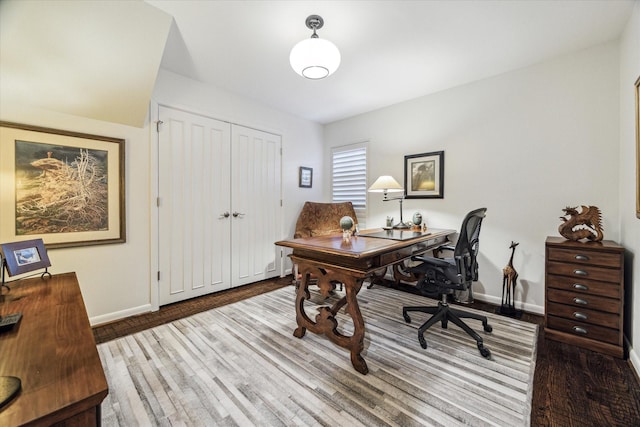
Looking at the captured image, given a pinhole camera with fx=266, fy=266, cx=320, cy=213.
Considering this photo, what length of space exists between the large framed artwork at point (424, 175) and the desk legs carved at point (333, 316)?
204 centimetres

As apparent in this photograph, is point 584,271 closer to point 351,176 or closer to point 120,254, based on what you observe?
point 351,176

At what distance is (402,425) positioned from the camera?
1.35 meters

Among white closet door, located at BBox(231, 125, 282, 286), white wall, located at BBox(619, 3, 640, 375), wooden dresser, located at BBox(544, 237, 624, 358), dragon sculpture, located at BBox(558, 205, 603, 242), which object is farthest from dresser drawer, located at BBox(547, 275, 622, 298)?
→ white closet door, located at BBox(231, 125, 282, 286)

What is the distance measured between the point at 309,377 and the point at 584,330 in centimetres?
216

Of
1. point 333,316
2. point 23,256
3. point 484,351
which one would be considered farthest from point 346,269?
point 23,256

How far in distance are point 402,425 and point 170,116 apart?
10.9 ft

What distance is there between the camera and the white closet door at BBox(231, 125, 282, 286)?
350 centimetres

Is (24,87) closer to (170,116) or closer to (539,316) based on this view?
(170,116)

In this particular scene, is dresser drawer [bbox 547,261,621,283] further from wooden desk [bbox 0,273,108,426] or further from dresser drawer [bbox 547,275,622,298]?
wooden desk [bbox 0,273,108,426]

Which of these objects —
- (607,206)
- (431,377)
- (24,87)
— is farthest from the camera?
(607,206)

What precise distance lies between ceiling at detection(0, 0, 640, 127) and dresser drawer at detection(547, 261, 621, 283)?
75.8 inches

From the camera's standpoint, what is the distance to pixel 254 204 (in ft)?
12.1

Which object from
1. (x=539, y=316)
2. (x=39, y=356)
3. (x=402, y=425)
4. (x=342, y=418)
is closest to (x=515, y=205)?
(x=539, y=316)

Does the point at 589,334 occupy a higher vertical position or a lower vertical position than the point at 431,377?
higher
